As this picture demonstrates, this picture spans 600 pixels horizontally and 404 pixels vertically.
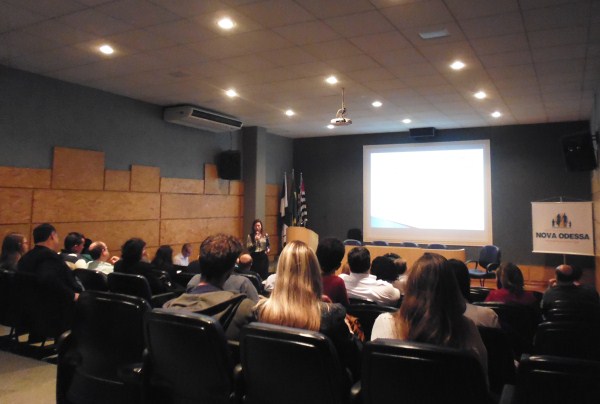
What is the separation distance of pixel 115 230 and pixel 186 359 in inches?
218

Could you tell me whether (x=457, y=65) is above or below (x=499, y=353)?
above

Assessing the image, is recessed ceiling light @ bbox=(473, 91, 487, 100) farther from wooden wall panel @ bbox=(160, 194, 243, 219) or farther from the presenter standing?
wooden wall panel @ bbox=(160, 194, 243, 219)

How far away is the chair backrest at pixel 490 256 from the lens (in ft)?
26.8

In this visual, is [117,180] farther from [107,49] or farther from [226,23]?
[226,23]

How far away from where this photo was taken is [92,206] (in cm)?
660

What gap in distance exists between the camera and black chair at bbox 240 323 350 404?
5.58 ft

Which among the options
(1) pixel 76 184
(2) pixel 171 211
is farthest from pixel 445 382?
(2) pixel 171 211

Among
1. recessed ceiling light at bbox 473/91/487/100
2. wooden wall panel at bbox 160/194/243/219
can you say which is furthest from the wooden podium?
recessed ceiling light at bbox 473/91/487/100

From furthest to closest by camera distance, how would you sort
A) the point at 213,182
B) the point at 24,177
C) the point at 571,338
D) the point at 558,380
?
1. the point at 213,182
2. the point at 24,177
3. the point at 571,338
4. the point at 558,380

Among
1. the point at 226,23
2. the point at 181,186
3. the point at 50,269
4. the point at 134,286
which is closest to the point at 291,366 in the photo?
the point at 134,286

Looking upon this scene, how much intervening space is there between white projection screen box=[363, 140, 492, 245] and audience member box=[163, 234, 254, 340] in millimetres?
8349

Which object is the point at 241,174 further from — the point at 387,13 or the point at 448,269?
the point at 448,269

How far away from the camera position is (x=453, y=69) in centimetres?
560

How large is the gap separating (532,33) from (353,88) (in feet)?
8.60
